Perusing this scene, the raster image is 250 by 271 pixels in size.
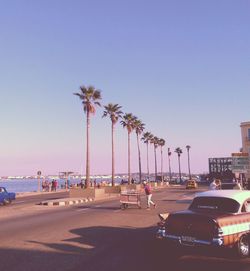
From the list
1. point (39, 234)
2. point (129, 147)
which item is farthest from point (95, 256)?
point (129, 147)

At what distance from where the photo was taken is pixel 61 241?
12391mm

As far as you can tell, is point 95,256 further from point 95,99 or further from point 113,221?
point 95,99

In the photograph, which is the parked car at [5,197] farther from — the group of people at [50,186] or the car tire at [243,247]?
the group of people at [50,186]

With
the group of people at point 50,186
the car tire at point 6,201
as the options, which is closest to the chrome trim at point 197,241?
the car tire at point 6,201

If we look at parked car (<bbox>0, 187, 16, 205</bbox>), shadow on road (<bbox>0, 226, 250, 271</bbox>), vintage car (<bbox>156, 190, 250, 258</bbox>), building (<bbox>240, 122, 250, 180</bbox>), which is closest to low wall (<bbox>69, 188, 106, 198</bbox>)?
parked car (<bbox>0, 187, 16, 205</bbox>)

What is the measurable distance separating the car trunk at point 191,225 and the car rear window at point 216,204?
75 centimetres

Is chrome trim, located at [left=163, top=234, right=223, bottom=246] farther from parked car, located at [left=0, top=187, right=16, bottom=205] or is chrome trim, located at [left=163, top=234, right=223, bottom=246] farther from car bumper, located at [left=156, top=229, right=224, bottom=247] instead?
parked car, located at [left=0, top=187, right=16, bottom=205]

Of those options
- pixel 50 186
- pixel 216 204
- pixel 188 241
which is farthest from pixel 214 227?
pixel 50 186

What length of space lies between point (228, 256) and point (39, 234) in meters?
6.66

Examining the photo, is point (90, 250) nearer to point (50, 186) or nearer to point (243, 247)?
point (243, 247)

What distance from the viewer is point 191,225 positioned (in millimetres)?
9430

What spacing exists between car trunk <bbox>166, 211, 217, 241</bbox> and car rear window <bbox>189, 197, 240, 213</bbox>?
748 mm

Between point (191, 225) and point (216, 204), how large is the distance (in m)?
1.23

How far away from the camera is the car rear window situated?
1009cm
